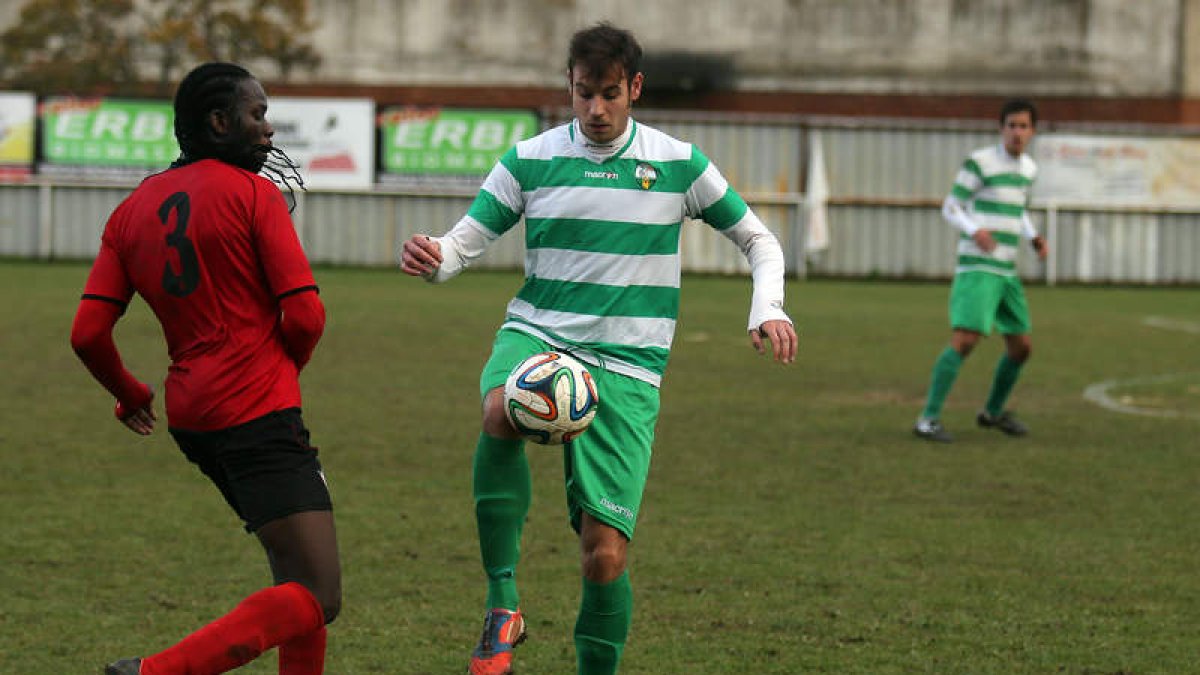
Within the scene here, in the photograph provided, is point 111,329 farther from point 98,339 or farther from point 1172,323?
point 1172,323

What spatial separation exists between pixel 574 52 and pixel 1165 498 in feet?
17.7

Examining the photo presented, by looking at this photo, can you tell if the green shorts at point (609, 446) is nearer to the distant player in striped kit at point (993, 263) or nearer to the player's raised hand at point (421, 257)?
the player's raised hand at point (421, 257)

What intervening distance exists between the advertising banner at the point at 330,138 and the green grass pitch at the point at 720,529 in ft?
43.4

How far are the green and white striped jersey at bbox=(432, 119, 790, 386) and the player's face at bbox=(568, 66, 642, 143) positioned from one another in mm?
89

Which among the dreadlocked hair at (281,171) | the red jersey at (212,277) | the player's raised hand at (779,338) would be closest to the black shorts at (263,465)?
the red jersey at (212,277)

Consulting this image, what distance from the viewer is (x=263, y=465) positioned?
15.6 ft

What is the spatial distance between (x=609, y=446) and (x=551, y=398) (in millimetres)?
302

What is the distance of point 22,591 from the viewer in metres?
7.16

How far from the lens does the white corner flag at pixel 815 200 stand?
3050 centimetres

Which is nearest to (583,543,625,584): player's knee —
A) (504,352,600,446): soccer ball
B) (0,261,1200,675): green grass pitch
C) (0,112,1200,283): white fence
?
(504,352,600,446): soccer ball

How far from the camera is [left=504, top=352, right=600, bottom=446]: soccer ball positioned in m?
5.51

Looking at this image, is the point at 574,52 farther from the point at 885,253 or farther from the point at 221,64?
the point at 885,253

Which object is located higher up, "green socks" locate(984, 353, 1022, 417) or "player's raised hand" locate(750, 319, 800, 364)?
"player's raised hand" locate(750, 319, 800, 364)

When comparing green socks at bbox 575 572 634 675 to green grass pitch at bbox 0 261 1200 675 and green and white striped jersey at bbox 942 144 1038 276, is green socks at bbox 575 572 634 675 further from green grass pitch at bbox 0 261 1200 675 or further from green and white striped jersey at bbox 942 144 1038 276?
green and white striped jersey at bbox 942 144 1038 276
